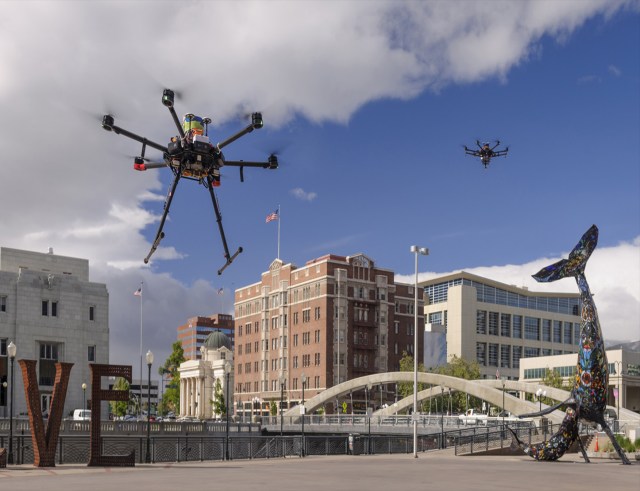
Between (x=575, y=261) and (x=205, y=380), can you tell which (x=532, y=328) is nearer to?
(x=205, y=380)

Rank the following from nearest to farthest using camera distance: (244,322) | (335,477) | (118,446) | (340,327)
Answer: (335,477), (118,446), (340,327), (244,322)

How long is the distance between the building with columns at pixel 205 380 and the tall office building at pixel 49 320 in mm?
49478

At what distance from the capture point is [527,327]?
18238cm

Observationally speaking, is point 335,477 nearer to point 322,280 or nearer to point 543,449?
point 543,449

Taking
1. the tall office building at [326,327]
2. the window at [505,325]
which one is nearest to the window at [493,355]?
the window at [505,325]

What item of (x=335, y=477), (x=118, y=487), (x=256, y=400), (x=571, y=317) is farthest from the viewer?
(x=571, y=317)

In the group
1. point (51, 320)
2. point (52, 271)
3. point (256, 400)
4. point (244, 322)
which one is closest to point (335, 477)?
point (51, 320)

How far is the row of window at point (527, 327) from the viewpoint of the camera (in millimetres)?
173875

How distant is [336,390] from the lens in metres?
118

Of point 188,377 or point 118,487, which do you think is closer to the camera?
point 118,487

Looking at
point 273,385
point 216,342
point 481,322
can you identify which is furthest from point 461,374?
point 481,322

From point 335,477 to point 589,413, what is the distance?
57.9ft

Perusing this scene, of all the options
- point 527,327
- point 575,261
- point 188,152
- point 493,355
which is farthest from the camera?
point 527,327

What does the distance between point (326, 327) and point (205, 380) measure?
2313 centimetres
